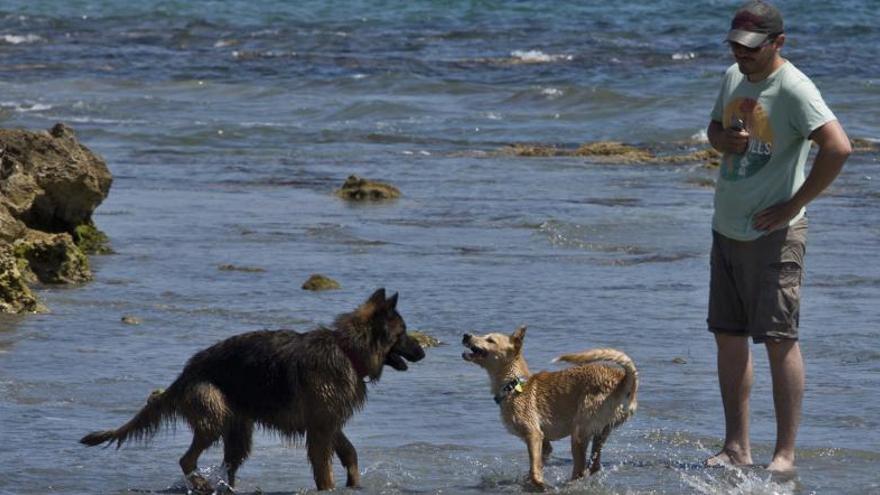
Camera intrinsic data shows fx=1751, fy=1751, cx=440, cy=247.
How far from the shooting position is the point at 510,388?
7.21 m

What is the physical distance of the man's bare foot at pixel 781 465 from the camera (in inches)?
272

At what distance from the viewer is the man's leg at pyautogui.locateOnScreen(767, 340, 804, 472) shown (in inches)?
273

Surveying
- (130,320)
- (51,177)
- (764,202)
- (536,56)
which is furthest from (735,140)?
(536,56)

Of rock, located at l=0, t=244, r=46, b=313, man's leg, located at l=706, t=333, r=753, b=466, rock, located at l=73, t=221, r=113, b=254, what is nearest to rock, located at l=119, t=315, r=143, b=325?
rock, located at l=0, t=244, r=46, b=313

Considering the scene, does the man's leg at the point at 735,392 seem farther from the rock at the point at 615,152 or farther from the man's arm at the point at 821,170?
the rock at the point at 615,152

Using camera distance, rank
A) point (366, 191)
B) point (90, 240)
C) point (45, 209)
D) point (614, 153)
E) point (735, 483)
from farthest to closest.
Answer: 1. point (614, 153)
2. point (366, 191)
3. point (90, 240)
4. point (45, 209)
5. point (735, 483)

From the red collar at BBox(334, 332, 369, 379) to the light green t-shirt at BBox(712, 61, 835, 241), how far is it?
1552mm

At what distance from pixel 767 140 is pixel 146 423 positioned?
2.68m

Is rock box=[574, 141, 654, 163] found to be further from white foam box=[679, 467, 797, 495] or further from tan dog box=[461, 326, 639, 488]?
white foam box=[679, 467, 797, 495]

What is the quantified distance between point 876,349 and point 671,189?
7.33 metres

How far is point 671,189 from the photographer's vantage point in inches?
645

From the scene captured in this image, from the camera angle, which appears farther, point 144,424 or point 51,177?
point 51,177

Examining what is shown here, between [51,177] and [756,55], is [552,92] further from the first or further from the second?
[756,55]

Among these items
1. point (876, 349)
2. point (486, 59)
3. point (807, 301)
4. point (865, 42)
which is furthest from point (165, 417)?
point (865, 42)
